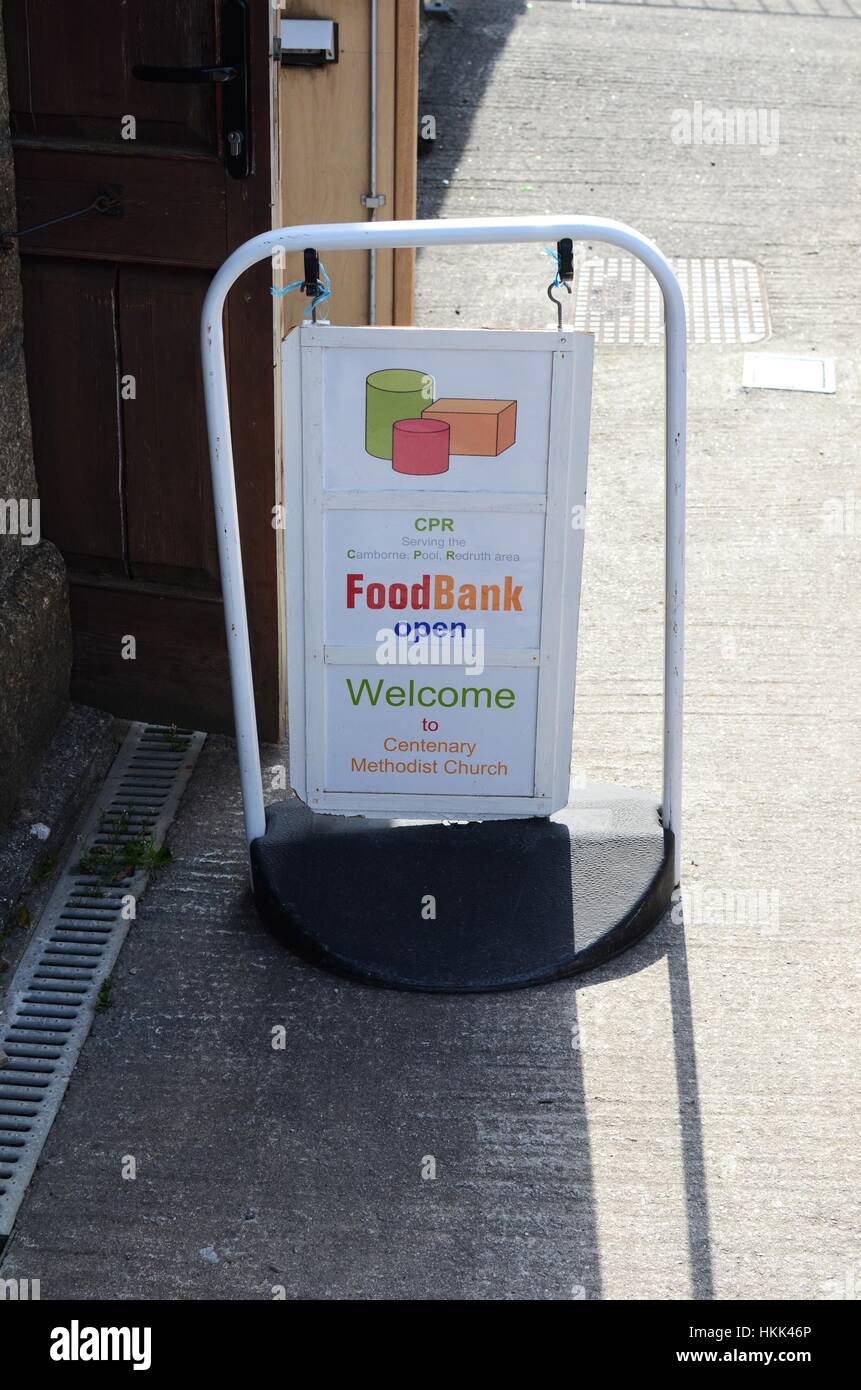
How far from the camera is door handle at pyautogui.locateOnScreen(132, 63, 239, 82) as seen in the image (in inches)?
145

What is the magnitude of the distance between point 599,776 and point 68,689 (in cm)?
164

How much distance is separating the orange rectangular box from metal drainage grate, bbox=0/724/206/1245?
4.67 ft

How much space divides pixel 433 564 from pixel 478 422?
37cm

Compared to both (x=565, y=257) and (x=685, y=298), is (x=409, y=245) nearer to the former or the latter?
(x=565, y=257)

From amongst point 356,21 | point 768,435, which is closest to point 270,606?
point 356,21

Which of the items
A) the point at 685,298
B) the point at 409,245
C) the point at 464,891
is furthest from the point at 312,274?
the point at 685,298

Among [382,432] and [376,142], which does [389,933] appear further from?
[376,142]

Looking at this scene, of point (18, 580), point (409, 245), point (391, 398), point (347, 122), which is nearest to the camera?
point (409, 245)

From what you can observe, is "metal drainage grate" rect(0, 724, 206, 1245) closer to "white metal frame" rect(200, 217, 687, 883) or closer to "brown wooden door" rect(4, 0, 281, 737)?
"brown wooden door" rect(4, 0, 281, 737)

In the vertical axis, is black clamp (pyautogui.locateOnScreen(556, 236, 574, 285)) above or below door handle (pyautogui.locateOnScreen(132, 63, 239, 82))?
below

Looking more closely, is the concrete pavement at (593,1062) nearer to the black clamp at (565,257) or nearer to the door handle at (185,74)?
the black clamp at (565,257)

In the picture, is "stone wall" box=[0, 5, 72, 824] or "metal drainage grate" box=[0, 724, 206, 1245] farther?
"stone wall" box=[0, 5, 72, 824]

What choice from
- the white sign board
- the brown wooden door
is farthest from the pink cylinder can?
the brown wooden door

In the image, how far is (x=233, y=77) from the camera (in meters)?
3.71
